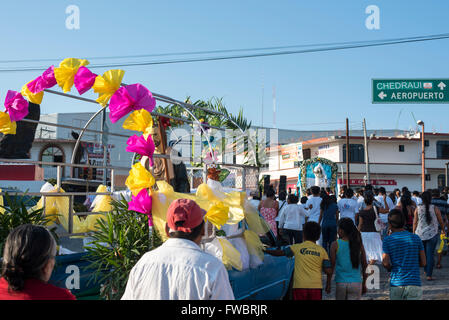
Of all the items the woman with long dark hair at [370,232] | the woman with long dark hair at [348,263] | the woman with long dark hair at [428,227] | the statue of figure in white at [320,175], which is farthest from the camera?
the statue of figure in white at [320,175]

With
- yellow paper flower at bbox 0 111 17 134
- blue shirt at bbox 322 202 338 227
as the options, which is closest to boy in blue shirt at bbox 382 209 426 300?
yellow paper flower at bbox 0 111 17 134

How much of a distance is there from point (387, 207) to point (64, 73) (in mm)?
9597

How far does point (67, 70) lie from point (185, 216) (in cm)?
302

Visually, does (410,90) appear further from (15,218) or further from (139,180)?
(15,218)

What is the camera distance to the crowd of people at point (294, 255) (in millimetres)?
2230

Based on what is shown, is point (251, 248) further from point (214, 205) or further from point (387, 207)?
point (387, 207)

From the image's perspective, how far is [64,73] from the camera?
5.10m

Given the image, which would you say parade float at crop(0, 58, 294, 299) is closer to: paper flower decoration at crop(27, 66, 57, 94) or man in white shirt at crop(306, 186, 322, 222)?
paper flower decoration at crop(27, 66, 57, 94)

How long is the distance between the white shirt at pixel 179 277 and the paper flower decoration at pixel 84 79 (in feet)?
9.23

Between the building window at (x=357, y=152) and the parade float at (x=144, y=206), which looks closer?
the parade float at (x=144, y=206)

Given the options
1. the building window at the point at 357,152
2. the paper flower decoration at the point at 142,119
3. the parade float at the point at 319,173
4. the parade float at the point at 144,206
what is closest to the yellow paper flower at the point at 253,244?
the parade float at the point at 144,206

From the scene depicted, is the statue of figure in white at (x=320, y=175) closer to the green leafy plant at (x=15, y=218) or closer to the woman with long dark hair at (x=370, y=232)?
the woman with long dark hair at (x=370, y=232)

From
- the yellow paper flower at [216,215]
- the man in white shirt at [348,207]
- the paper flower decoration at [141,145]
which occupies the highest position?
the paper flower decoration at [141,145]

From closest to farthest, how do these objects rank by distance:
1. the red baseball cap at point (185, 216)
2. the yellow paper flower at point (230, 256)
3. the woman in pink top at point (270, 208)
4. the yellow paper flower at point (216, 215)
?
the red baseball cap at point (185, 216) < the yellow paper flower at point (216, 215) < the yellow paper flower at point (230, 256) < the woman in pink top at point (270, 208)
